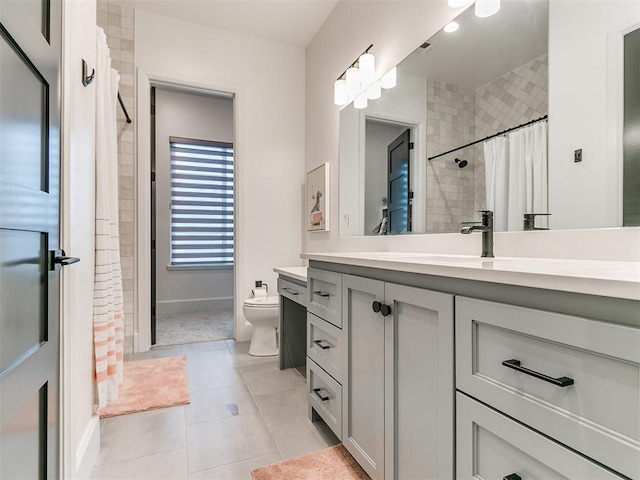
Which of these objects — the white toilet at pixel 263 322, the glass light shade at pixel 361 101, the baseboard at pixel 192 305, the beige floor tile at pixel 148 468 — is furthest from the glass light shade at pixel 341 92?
the baseboard at pixel 192 305

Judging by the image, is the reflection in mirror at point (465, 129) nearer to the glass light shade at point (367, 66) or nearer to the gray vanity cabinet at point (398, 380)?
the glass light shade at point (367, 66)

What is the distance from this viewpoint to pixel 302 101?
11.3ft

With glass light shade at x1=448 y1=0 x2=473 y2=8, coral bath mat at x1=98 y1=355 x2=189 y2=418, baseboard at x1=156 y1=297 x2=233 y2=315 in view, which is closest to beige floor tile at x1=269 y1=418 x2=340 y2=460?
coral bath mat at x1=98 y1=355 x2=189 y2=418

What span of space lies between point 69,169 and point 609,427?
1.60 meters

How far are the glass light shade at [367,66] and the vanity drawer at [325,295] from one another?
143 centimetres

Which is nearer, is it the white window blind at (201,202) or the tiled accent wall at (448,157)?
the tiled accent wall at (448,157)

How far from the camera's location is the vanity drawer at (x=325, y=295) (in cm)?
142

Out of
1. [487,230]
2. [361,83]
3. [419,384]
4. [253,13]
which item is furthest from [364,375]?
[253,13]

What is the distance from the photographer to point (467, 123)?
1556mm

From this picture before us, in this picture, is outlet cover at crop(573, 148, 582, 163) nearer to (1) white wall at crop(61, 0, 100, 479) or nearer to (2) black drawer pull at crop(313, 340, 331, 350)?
(2) black drawer pull at crop(313, 340, 331, 350)

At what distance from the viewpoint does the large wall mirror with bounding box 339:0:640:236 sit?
1012 mm

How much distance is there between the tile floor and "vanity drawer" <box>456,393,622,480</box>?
94cm

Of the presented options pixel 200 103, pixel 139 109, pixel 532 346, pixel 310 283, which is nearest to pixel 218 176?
pixel 200 103

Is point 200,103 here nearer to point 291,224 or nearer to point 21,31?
point 291,224
